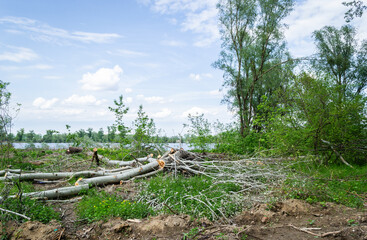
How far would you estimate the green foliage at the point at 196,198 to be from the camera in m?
4.90

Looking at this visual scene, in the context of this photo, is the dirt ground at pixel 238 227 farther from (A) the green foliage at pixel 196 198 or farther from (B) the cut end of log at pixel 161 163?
(B) the cut end of log at pixel 161 163

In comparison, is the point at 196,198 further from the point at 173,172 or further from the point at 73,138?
the point at 73,138

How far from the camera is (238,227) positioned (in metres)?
4.14

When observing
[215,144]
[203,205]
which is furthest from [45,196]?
[215,144]

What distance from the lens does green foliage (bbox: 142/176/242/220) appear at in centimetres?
490

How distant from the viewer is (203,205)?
5.12 m

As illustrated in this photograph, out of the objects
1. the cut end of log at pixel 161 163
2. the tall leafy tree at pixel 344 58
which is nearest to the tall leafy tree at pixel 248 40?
the tall leafy tree at pixel 344 58

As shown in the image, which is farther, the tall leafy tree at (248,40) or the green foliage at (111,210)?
the tall leafy tree at (248,40)

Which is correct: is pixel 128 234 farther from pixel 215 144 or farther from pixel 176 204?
pixel 215 144

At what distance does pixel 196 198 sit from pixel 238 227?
3.77 feet

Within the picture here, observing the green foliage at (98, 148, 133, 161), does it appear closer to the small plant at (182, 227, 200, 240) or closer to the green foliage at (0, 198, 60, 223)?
the green foliage at (0, 198, 60, 223)

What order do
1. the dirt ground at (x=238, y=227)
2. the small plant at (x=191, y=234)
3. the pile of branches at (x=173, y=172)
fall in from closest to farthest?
the small plant at (x=191, y=234) < the dirt ground at (x=238, y=227) < the pile of branches at (x=173, y=172)

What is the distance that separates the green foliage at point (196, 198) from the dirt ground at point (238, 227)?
33 centimetres

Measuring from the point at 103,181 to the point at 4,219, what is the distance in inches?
128
